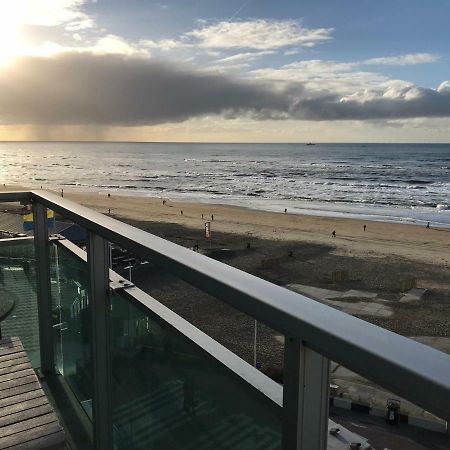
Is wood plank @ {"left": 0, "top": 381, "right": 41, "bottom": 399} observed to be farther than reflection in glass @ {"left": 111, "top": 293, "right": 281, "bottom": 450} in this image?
Yes

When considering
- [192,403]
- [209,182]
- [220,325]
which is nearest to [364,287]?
[220,325]

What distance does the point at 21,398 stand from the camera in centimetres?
198

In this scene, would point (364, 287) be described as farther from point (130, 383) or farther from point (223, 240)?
point (130, 383)

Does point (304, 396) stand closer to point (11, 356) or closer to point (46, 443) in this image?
point (46, 443)

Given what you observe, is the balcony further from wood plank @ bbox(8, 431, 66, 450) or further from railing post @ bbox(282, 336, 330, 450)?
wood plank @ bbox(8, 431, 66, 450)

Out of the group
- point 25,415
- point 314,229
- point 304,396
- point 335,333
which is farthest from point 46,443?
point 314,229

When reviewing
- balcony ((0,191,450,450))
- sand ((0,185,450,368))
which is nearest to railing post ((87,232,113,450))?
balcony ((0,191,450,450))

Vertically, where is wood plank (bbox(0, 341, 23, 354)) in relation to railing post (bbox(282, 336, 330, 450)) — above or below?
below

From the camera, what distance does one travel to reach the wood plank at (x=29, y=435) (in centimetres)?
172

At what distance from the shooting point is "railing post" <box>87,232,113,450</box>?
2010mm

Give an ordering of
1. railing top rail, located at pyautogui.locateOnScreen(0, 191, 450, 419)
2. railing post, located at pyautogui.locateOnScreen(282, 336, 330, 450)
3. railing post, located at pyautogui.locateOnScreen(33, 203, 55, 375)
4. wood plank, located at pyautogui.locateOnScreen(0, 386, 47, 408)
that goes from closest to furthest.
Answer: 1. railing top rail, located at pyautogui.locateOnScreen(0, 191, 450, 419)
2. railing post, located at pyautogui.locateOnScreen(282, 336, 330, 450)
3. wood plank, located at pyautogui.locateOnScreen(0, 386, 47, 408)
4. railing post, located at pyautogui.locateOnScreen(33, 203, 55, 375)

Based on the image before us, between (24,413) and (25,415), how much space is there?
0.05 ft

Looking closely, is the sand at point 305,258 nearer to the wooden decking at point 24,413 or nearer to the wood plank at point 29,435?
the wooden decking at point 24,413

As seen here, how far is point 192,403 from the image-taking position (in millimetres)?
1483
